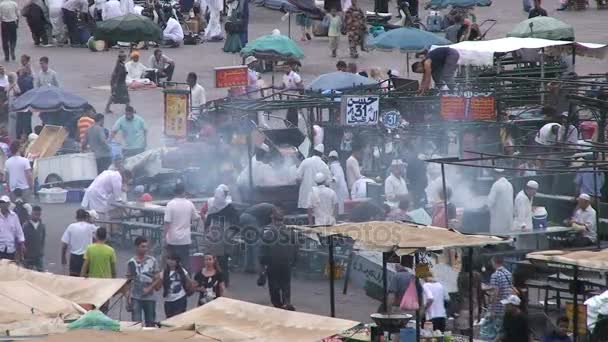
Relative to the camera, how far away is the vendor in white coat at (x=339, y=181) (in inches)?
992

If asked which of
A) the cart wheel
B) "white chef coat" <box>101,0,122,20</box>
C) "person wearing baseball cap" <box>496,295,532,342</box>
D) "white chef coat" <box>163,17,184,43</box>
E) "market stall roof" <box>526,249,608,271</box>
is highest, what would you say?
"white chef coat" <box>101,0,122,20</box>

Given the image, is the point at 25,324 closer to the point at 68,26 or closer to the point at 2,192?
the point at 2,192

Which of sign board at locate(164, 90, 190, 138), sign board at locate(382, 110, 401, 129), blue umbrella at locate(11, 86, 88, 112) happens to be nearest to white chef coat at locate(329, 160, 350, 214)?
sign board at locate(382, 110, 401, 129)

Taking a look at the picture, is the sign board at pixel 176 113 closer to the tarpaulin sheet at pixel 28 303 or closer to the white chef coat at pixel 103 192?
the white chef coat at pixel 103 192

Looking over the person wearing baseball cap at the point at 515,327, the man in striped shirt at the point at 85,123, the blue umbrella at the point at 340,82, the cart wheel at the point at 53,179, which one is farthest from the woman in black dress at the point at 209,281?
the blue umbrella at the point at 340,82

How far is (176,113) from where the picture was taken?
27.9 m

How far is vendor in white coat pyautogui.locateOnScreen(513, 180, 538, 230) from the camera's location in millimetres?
23172

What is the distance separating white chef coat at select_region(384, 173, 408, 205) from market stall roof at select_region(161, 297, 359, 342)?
8.36 meters

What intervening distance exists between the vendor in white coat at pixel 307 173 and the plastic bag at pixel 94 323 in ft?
28.2

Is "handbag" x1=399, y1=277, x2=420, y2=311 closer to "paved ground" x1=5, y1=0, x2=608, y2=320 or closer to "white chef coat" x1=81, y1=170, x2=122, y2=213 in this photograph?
"white chef coat" x1=81, y1=170, x2=122, y2=213

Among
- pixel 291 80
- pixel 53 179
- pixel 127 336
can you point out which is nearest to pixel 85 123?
pixel 53 179

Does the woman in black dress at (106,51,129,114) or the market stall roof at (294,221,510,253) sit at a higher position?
the woman in black dress at (106,51,129,114)

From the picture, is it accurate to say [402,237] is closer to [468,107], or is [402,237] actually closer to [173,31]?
[468,107]

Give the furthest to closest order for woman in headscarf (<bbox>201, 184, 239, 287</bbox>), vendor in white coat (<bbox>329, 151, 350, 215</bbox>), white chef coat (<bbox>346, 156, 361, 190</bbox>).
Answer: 1. white chef coat (<bbox>346, 156, 361, 190</bbox>)
2. vendor in white coat (<bbox>329, 151, 350, 215</bbox>)
3. woman in headscarf (<bbox>201, 184, 239, 287</bbox>)
